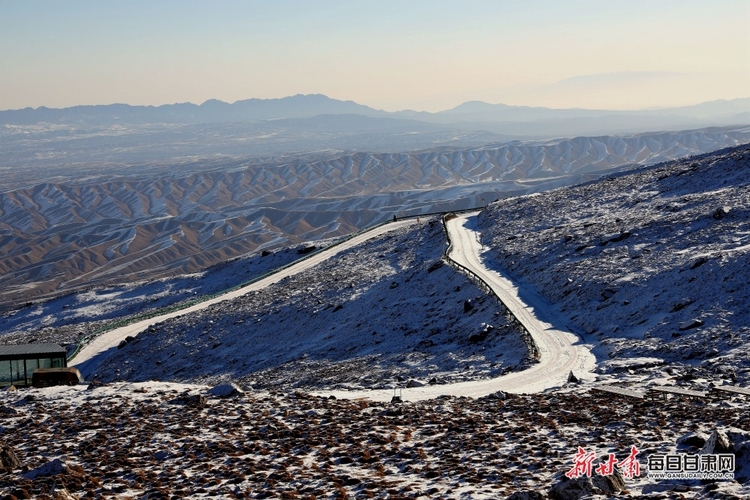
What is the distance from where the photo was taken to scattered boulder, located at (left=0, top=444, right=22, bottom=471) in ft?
50.8

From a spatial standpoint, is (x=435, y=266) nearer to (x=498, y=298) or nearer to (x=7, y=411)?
(x=498, y=298)

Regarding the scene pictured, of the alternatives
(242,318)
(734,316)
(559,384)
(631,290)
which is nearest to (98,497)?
(559,384)

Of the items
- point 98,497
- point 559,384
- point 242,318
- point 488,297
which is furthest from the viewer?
point 242,318

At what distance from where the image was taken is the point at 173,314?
5906 centimetres

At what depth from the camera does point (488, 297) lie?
129 ft

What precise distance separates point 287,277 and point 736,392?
151 feet

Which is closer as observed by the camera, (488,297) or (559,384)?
(559,384)

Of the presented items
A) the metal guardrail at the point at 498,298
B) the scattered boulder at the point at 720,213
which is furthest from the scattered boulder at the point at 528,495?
the scattered boulder at the point at 720,213

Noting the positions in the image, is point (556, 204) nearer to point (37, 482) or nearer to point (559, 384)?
point (559, 384)

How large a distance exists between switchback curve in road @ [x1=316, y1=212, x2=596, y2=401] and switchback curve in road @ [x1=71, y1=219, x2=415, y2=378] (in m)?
24.8

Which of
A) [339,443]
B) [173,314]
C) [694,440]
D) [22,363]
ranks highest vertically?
[694,440]

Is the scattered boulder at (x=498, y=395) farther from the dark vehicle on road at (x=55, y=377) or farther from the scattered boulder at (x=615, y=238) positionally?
the scattered boulder at (x=615, y=238)
